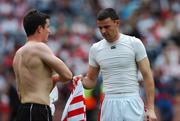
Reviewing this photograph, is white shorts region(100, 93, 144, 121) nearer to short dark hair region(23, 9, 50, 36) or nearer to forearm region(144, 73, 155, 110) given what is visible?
forearm region(144, 73, 155, 110)

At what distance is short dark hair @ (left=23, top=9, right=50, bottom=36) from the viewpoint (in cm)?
919

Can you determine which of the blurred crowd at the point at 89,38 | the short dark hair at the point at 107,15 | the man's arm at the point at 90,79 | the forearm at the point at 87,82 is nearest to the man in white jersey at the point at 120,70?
the short dark hair at the point at 107,15

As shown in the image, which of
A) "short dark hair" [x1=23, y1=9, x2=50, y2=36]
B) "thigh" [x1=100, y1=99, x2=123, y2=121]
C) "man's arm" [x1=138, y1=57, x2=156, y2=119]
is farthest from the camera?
"thigh" [x1=100, y1=99, x2=123, y2=121]

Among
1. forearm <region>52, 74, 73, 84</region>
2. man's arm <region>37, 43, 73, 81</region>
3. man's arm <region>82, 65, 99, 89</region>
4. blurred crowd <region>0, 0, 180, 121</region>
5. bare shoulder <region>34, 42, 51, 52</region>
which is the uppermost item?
bare shoulder <region>34, 42, 51, 52</region>

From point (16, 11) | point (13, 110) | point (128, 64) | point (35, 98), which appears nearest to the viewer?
point (35, 98)

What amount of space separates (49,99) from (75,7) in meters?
13.2

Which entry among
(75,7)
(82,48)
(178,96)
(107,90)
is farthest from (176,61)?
(107,90)

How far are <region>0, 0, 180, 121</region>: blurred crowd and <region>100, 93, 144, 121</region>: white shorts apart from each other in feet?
19.5

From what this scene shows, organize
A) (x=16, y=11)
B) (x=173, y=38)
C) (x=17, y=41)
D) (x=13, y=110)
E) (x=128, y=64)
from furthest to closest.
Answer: (x=16, y=11), (x=17, y=41), (x=173, y=38), (x=13, y=110), (x=128, y=64)

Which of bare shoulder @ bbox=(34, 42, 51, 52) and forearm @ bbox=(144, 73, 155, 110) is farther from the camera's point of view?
forearm @ bbox=(144, 73, 155, 110)

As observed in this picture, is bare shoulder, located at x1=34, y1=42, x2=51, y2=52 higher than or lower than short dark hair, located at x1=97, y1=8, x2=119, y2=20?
lower

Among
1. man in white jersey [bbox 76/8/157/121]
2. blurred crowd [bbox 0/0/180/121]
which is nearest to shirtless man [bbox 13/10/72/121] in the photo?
man in white jersey [bbox 76/8/157/121]

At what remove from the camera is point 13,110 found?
52.8ft

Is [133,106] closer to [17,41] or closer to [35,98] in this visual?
[35,98]
